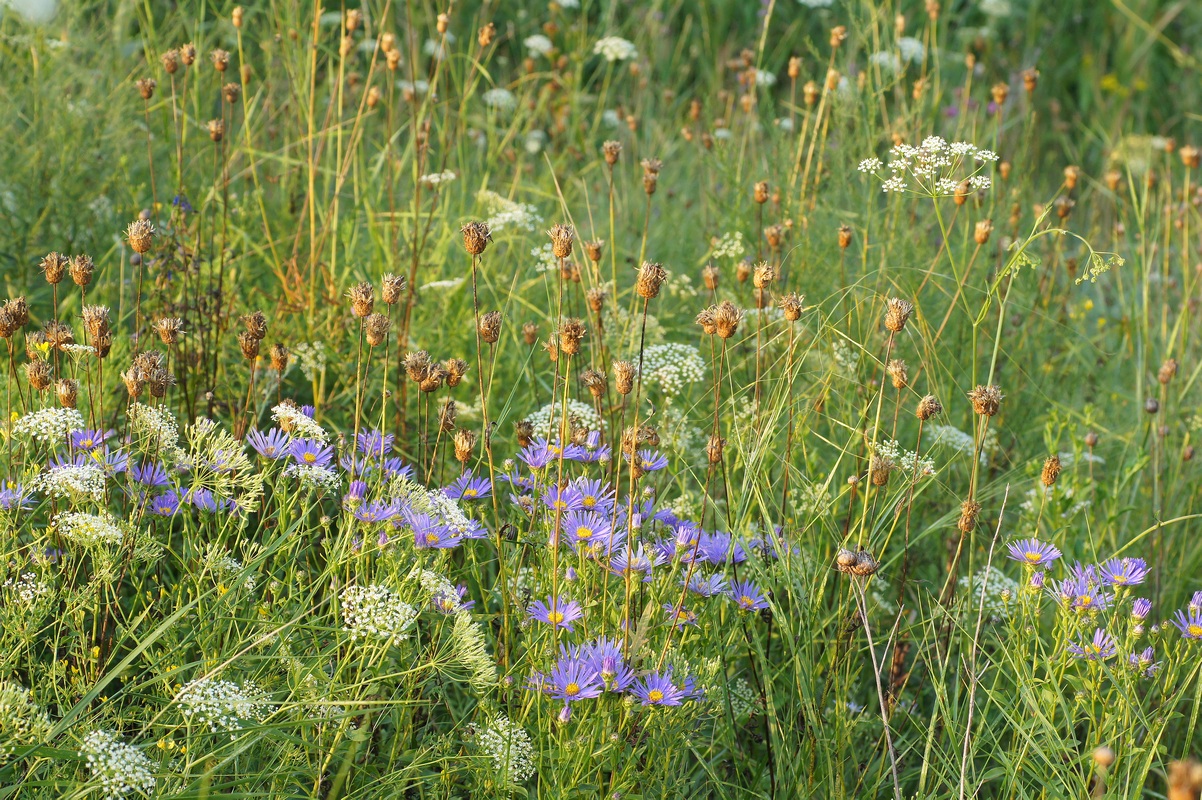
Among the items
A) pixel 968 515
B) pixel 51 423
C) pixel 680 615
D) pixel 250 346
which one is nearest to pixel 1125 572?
pixel 968 515

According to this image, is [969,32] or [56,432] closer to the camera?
[56,432]

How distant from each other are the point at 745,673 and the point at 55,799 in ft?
3.45

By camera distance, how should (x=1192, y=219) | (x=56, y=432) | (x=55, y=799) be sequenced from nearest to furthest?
(x=55, y=799) < (x=56, y=432) < (x=1192, y=219)

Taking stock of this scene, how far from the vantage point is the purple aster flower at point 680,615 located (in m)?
1.46

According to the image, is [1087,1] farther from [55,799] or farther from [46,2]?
[55,799]

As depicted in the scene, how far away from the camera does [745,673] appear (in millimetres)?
1918

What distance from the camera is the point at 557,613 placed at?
1445mm

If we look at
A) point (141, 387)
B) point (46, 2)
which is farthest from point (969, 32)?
point (141, 387)

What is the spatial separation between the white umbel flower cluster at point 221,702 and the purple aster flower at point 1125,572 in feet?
3.91

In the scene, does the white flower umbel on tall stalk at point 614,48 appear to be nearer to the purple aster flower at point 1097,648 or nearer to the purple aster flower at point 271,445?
the purple aster flower at point 271,445

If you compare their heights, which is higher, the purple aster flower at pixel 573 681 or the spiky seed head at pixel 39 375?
the spiky seed head at pixel 39 375

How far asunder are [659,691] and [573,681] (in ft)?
0.34

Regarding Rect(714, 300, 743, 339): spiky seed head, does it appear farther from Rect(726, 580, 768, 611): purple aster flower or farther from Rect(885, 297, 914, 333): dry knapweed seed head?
Rect(726, 580, 768, 611): purple aster flower

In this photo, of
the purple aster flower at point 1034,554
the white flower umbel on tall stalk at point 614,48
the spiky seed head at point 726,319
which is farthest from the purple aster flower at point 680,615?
the white flower umbel on tall stalk at point 614,48
